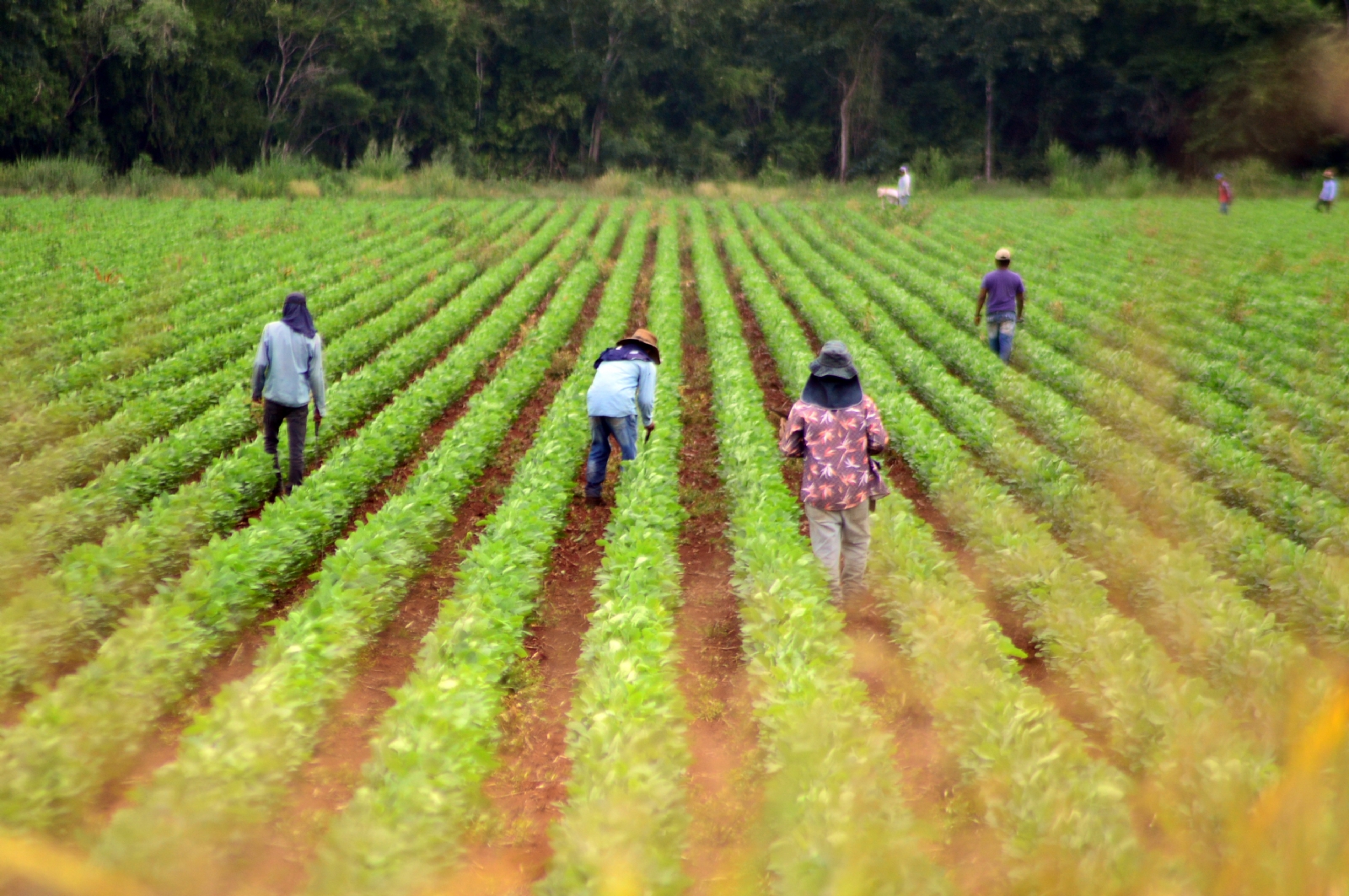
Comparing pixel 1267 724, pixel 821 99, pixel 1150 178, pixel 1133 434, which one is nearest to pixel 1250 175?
pixel 1150 178

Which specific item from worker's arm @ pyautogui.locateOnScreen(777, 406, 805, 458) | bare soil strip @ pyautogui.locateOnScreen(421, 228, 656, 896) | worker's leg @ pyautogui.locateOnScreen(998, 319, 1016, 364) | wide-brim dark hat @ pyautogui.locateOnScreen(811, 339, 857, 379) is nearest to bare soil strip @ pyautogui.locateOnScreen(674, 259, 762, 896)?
bare soil strip @ pyautogui.locateOnScreen(421, 228, 656, 896)

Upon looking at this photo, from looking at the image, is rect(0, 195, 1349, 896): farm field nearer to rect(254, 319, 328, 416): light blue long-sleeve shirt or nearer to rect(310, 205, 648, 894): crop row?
rect(310, 205, 648, 894): crop row

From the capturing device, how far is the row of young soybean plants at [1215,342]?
1193 centimetres

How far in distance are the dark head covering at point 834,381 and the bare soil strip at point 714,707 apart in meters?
1.90

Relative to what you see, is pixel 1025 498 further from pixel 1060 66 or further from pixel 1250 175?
pixel 1060 66

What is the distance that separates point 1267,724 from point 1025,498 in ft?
14.4

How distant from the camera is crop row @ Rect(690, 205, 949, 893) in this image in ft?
12.2

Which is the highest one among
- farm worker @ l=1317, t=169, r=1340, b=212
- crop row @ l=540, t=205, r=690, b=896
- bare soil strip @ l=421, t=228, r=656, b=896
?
farm worker @ l=1317, t=169, r=1340, b=212

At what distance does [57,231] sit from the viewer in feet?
80.2

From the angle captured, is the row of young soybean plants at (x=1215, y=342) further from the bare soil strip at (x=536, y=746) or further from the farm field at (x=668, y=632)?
the bare soil strip at (x=536, y=746)

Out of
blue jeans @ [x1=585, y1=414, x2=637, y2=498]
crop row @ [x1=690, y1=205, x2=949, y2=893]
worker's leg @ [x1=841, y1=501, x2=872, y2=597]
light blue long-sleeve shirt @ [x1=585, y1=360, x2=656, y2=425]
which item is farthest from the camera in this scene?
blue jeans @ [x1=585, y1=414, x2=637, y2=498]

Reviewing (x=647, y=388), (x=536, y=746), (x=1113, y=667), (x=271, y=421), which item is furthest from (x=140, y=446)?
(x=1113, y=667)

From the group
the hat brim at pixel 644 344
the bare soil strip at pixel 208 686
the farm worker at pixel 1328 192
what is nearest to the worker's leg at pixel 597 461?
the hat brim at pixel 644 344

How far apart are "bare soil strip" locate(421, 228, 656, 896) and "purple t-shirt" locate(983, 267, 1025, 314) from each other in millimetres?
8598
